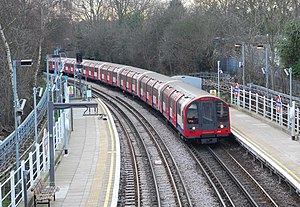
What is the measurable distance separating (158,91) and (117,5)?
49103 mm

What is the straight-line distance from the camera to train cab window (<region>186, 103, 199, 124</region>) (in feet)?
74.4

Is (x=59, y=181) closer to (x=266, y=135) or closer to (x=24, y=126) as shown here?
(x=24, y=126)

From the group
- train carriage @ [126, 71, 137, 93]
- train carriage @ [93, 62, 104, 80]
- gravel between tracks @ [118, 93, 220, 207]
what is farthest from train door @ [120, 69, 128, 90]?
gravel between tracks @ [118, 93, 220, 207]

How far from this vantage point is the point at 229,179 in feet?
60.0

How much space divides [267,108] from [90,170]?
13.6 m

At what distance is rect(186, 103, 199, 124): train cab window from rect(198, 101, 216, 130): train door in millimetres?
184

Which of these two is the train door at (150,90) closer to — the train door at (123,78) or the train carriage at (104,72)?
the train door at (123,78)

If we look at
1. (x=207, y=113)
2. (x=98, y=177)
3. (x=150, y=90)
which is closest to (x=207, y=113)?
(x=207, y=113)

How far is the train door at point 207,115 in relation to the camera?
22719 mm

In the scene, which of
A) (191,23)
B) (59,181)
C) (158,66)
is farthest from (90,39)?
(59,181)

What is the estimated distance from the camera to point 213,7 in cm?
5456

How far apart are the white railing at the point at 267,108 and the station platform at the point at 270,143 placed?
0.39 metres

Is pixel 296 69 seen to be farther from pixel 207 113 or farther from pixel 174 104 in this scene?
pixel 207 113

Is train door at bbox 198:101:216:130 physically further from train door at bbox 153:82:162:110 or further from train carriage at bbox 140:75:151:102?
train carriage at bbox 140:75:151:102
